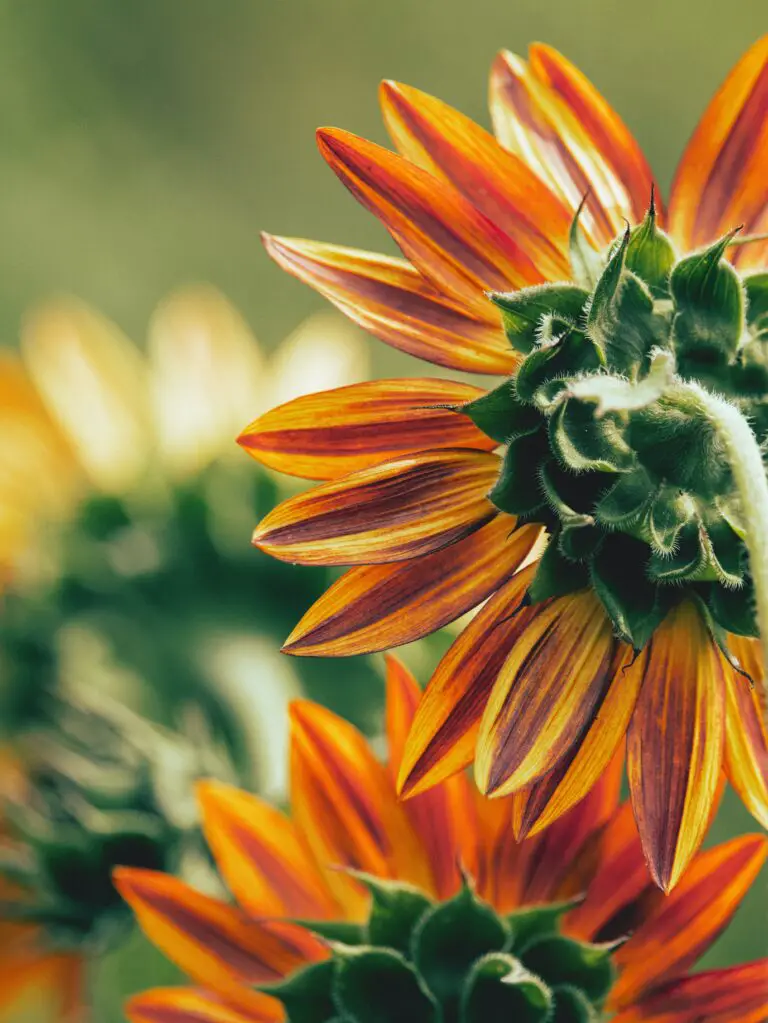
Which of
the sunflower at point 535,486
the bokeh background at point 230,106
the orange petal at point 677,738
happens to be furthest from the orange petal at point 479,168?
the bokeh background at point 230,106

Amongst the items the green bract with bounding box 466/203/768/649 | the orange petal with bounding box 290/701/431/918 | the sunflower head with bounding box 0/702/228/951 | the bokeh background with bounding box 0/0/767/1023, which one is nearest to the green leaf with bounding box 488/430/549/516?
the green bract with bounding box 466/203/768/649

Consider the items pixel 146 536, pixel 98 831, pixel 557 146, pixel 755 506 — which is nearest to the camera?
pixel 755 506

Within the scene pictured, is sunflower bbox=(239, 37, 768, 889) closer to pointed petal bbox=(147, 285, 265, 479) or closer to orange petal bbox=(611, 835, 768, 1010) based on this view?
orange petal bbox=(611, 835, 768, 1010)

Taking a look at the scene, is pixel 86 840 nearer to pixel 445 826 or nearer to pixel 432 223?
pixel 445 826

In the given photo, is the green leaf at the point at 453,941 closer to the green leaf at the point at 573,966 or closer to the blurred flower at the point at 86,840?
the green leaf at the point at 573,966

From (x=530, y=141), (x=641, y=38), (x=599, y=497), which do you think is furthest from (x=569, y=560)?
(x=641, y=38)

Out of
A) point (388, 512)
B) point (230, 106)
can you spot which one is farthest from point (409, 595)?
point (230, 106)
